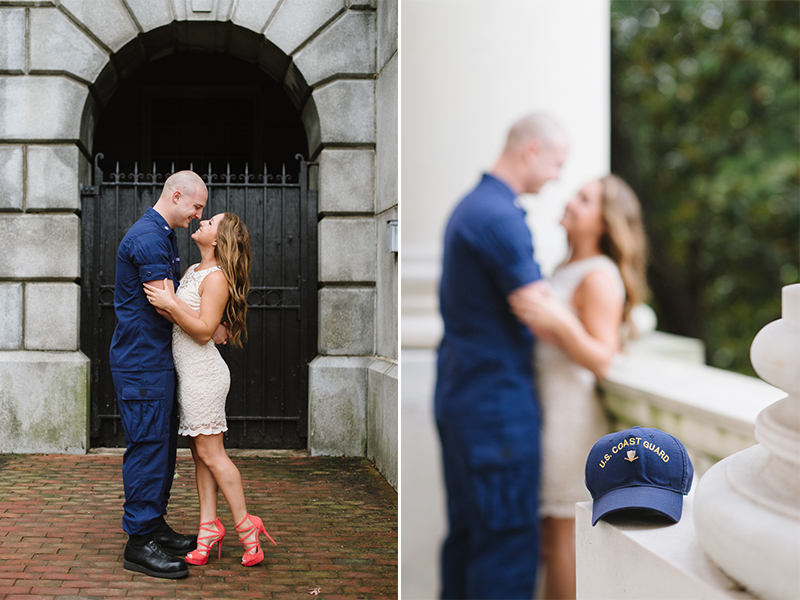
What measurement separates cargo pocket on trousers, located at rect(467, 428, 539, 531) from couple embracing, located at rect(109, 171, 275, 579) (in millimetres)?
1953

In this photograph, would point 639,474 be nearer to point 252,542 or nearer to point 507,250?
point 507,250

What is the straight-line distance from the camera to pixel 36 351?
240 inches

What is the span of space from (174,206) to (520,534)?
2593mm

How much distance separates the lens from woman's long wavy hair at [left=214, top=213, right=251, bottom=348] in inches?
139

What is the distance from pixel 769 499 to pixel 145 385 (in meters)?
3.09

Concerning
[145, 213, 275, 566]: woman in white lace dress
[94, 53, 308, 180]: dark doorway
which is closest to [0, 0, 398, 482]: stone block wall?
[94, 53, 308, 180]: dark doorway

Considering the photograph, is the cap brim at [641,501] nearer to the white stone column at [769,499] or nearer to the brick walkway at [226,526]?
the white stone column at [769,499]

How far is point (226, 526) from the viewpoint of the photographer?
4.35m

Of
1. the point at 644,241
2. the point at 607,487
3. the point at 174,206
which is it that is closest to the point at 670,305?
the point at 644,241

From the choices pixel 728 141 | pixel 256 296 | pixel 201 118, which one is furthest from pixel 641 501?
pixel 201 118

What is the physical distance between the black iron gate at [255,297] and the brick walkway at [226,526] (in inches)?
16.6

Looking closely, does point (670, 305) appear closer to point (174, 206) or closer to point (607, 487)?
point (607, 487)

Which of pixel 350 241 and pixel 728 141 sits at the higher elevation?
pixel 728 141

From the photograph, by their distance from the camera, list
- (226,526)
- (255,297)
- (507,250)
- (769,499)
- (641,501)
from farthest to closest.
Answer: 1. (255,297)
2. (226,526)
3. (507,250)
4. (641,501)
5. (769,499)
